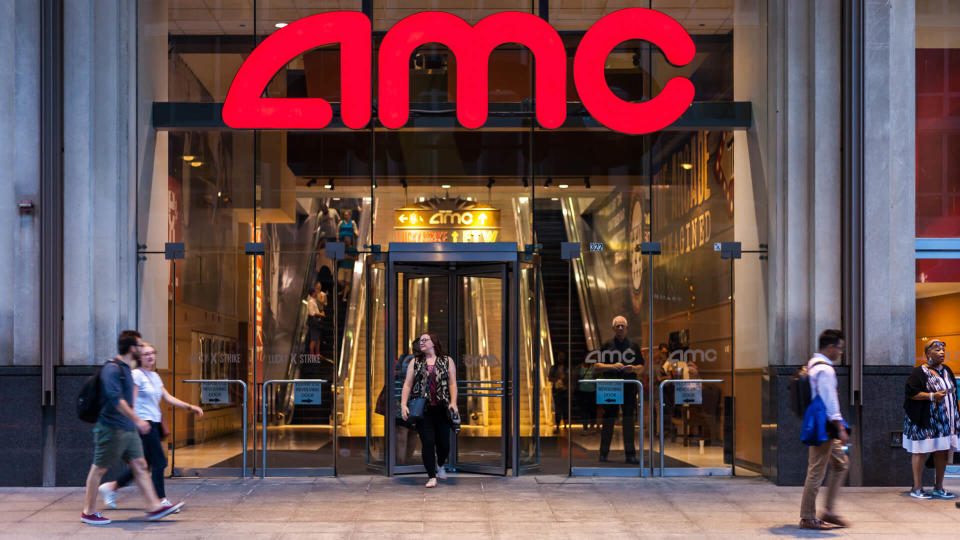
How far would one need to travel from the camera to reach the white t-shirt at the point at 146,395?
32.3ft

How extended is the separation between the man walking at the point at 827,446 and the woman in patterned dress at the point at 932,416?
2.11 m

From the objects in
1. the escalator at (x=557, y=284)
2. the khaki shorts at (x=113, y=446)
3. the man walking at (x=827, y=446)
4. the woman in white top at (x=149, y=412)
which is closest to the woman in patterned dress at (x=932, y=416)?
the man walking at (x=827, y=446)

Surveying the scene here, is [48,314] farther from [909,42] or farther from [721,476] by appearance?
[909,42]

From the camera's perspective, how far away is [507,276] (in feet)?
42.6

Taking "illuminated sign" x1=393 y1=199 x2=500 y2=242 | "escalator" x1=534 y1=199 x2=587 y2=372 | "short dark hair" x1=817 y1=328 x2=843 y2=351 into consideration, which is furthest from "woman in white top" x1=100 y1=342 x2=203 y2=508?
"short dark hair" x1=817 y1=328 x2=843 y2=351

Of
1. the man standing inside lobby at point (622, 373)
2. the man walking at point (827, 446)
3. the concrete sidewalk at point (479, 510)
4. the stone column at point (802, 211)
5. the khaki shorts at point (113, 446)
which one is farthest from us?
the man standing inside lobby at point (622, 373)

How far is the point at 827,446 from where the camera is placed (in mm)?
9133

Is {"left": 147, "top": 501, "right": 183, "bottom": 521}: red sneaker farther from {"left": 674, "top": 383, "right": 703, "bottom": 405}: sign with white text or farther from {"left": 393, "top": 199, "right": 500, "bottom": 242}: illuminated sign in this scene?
{"left": 674, "top": 383, "right": 703, "bottom": 405}: sign with white text

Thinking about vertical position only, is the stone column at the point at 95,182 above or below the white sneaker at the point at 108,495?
above

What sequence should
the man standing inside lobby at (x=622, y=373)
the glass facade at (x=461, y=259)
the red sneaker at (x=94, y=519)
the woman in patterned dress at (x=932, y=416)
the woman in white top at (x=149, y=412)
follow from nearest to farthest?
the red sneaker at (x=94, y=519) < the woman in white top at (x=149, y=412) < the woman in patterned dress at (x=932, y=416) < the glass facade at (x=461, y=259) < the man standing inside lobby at (x=622, y=373)

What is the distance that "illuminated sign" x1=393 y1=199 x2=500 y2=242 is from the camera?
43.0 feet

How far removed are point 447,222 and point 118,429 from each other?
200 inches

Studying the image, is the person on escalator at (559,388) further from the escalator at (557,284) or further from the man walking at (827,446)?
the man walking at (827,446)

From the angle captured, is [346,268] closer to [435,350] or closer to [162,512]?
[435,350]
